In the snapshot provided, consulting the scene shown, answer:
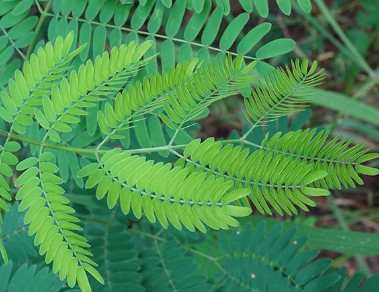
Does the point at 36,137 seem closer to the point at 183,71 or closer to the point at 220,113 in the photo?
the point at 183,71

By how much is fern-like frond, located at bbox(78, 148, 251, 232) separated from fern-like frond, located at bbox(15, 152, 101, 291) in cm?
8

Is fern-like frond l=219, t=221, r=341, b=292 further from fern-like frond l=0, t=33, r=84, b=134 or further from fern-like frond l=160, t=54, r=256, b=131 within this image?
fern-like frond l=0, t=33, r=84, b=134

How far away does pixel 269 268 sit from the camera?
1181 millimetres

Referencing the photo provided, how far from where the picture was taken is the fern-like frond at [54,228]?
664 millimetres

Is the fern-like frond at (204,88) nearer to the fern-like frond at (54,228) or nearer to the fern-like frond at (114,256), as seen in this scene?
the fern-like frond at (54,228)

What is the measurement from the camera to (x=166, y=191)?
2.17 ft

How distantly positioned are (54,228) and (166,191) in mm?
235

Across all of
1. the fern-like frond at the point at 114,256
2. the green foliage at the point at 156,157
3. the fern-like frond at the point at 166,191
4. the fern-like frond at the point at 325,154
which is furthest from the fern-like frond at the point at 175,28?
the fern-like frond at the point at 114,256

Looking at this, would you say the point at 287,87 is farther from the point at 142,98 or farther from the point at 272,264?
the point at 272,264

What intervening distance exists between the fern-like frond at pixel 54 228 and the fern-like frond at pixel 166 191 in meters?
0.08

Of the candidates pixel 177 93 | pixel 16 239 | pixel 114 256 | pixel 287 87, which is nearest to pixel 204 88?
pixel 177 93

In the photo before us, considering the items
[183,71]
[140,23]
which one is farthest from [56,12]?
[183,71]

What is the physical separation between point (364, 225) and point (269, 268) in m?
1.53

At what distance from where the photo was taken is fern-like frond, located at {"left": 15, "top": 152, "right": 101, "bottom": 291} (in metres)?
0.66
